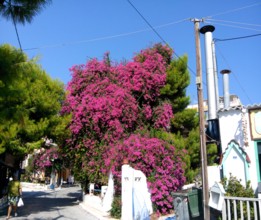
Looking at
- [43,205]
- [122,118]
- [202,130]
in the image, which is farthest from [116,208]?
[43,205]

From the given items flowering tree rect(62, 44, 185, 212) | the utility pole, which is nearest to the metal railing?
the utility pole

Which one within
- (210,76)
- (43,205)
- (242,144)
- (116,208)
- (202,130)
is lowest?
(43,205)

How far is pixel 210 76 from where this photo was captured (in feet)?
57.2

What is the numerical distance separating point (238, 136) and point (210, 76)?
23.0ft

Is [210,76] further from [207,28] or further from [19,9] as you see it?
[19,9]

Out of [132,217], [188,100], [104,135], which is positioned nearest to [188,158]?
[188,100]

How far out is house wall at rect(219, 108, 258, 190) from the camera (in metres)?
10.5

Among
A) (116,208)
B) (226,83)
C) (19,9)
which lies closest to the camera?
(19,9)

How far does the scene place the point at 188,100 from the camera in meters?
20.0

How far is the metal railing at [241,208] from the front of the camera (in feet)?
29.5

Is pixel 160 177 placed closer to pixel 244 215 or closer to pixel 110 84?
pixel 244 215

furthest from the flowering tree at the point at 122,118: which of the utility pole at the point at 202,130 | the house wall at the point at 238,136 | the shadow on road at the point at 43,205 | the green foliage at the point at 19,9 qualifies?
the green foliage at the point at 19,9

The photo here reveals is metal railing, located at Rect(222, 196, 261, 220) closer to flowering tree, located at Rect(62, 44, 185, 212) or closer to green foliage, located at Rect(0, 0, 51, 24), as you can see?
flowering tree, located at Rect(62, 44, 185, 212)

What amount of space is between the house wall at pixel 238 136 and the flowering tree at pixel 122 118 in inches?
142
